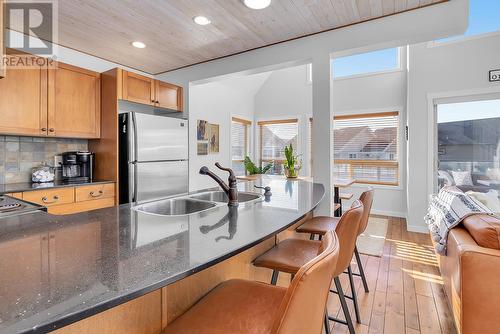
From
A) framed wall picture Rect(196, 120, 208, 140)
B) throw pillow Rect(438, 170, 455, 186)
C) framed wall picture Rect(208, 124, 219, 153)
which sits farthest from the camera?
framed wall picture Rect(208, 124, 219, 153)

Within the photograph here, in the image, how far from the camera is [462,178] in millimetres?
3941

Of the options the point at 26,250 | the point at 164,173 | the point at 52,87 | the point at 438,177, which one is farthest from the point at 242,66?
the point at 438,177

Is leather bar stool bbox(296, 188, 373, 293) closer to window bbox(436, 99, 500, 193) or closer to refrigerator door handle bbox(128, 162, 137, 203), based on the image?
refrigerator door handle bbox(128, 162, 137, 203)

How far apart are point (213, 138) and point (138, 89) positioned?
1.94m

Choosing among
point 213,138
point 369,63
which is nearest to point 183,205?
point 213,138

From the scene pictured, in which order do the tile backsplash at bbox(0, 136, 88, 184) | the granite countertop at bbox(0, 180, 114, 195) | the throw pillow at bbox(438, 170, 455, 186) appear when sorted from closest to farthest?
the granite countertop at bbox(0, 180, 114, 195)
the tile backsplash at bbox(0, 136, 88, 184)
the throw pillow at bbox(438, 170, 455, 186)

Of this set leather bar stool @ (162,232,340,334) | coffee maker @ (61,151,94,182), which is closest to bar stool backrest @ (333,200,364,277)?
leather bar stool @ (162,232,340,334)

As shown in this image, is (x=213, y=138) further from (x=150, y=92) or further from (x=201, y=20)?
(x=201, y=20)

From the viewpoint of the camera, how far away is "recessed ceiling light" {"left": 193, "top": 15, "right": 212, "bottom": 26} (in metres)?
2.44

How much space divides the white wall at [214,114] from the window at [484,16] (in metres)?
3.91

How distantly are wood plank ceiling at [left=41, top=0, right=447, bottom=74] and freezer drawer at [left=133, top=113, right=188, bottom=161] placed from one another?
33.6 inches

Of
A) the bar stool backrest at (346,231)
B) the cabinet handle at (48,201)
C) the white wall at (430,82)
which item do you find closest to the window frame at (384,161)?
the white wall at (430,82)

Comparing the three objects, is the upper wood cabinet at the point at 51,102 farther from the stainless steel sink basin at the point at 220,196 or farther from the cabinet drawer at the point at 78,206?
the stainless steel sink basin at the point at 220,196

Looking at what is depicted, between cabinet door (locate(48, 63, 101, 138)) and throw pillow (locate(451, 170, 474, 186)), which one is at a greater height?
cabinet door (locate(48, 63, 101, 138))
